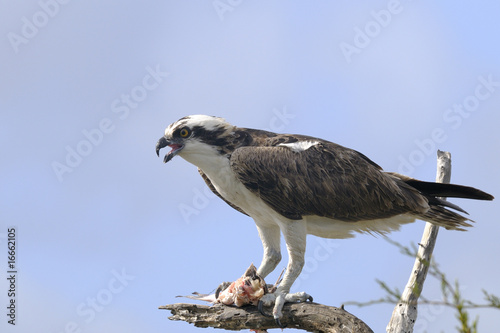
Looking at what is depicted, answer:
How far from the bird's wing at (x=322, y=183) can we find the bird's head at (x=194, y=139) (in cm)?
31

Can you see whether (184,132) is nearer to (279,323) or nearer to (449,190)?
(279,323)

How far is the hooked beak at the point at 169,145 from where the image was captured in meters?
7.30

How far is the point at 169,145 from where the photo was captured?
741 centimetres

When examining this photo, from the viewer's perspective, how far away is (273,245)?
7.87 meters

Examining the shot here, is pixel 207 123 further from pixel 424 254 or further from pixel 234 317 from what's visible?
pixel 424 254

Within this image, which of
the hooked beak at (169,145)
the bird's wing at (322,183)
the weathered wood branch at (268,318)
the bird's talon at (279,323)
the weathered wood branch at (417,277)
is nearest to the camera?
the weathered wood branch at (268,318)

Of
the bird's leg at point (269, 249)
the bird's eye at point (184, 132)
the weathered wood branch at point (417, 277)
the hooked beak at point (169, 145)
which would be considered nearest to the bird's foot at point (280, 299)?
the bird's leg at point (269, 249)

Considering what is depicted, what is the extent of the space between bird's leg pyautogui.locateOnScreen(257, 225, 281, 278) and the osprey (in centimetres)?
4

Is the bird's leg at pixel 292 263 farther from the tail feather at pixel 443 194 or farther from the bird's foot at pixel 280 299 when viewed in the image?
the tail feather at pixel 443 194

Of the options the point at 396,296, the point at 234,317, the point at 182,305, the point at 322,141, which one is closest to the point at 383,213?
the point at 322,141

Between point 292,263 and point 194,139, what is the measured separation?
74.1 inches

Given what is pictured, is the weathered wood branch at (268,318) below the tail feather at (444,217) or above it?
below

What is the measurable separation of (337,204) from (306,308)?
1.26 m

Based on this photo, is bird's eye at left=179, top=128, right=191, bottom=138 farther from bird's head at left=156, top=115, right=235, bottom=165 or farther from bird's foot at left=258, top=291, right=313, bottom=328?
bird's foot at left=258, top=291, right=313, bottom=328
